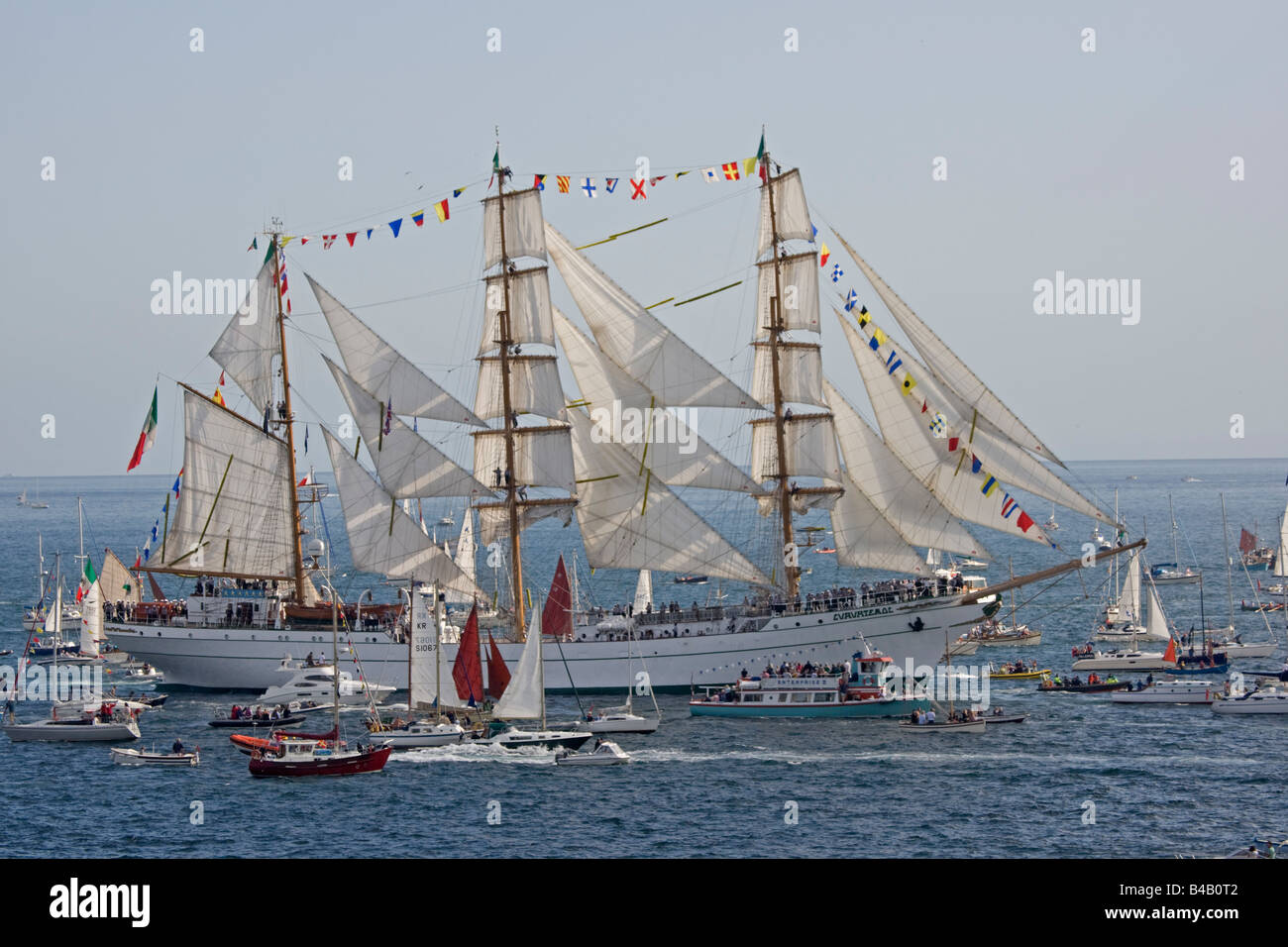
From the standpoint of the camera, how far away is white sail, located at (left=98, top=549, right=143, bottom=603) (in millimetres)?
92500

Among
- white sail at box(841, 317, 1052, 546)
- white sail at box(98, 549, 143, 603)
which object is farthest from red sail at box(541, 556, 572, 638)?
white sail at box(98, 549, 143, 603)

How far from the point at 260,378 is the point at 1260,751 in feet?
168

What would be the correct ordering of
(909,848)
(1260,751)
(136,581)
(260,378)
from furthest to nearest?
(136,581) → (260,378) → (1260,751) → (909,848)

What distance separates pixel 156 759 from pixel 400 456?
23.0 metres

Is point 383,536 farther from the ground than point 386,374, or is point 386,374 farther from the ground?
point 386,374

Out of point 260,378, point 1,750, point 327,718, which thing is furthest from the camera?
point 260,378

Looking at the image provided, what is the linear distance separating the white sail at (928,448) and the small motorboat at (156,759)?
33.1 meters

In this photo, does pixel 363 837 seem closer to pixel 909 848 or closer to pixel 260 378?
pixel 909 848

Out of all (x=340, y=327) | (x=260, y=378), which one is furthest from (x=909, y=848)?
(x=260, y=378)

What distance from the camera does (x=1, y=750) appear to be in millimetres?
55438

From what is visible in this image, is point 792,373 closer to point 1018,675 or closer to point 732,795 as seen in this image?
point 1018,675

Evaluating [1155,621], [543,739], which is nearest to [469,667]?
[543,739]

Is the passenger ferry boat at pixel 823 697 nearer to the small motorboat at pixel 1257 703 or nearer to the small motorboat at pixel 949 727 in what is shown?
the small motorboat at pixel 949 727

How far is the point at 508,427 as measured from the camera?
72000 millimetres
